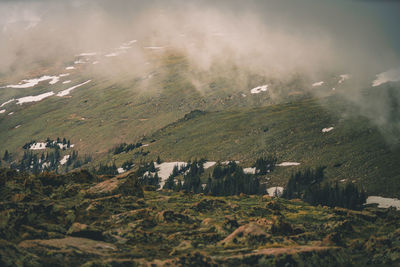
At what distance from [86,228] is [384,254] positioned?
82.3ft

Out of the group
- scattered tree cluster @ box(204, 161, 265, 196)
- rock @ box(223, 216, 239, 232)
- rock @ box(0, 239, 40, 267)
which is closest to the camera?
rock @ box(0, 239, 40, 267)

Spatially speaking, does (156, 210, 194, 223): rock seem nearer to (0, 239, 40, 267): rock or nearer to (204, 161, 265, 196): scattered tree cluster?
(0, 239, 40, 267): rock

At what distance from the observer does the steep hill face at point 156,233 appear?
35.0 metres

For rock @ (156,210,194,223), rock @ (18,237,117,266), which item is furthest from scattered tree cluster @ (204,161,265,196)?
rock @ (18,237,117,266)

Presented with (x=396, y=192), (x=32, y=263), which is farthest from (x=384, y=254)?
(x=396, y=192)

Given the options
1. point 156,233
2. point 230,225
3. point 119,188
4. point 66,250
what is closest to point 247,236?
point 230,225

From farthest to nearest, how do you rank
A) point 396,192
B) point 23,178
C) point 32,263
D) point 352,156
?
point 352,156 < point 396,192 < point 23,178 < point 32,263

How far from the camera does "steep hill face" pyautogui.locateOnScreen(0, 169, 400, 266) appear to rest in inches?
1378

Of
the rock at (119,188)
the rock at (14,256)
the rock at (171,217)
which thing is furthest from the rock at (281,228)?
the rock at (14,256)

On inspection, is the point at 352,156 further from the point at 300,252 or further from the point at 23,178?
the point at 300,252

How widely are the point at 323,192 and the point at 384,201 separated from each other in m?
18.7

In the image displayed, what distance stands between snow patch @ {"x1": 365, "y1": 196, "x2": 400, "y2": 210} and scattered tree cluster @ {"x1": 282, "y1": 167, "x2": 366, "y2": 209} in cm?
268

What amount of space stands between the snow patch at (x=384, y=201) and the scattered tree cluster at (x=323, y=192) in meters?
2.68

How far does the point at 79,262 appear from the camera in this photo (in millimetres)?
33688
